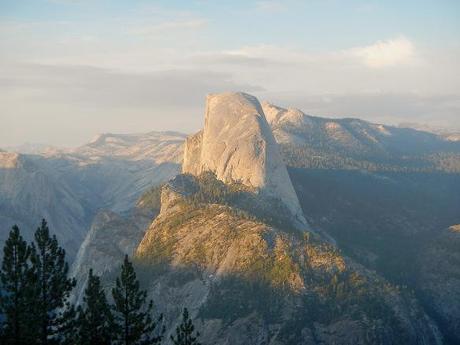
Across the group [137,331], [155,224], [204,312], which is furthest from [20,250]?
[155,224]

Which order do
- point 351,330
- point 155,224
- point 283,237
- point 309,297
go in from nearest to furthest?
point 351,330, point 309,297, point 283,237, point 155,224

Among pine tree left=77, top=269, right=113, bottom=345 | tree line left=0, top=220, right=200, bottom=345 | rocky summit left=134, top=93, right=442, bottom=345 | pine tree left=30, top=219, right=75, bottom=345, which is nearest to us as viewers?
tree line left=0, top=220, right=200, bottom=345

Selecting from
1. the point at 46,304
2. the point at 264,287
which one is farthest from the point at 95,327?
the point at 264,287

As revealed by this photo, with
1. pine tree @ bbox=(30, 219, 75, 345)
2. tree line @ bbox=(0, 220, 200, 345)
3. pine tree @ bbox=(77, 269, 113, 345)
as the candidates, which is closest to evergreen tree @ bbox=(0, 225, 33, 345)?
tree line @ bbox=(0, 220, 200, 345)

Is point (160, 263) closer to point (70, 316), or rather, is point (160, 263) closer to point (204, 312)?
point (204, 312)

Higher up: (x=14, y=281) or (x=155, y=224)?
(x=14, y=281)

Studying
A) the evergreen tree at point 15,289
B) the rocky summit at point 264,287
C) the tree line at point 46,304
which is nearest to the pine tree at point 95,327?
the tree line at point 46,304

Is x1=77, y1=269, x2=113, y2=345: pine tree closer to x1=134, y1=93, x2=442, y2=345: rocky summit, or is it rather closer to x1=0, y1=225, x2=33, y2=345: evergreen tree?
x1=0, y1=225, x2=33, y2=345: evergreen tree

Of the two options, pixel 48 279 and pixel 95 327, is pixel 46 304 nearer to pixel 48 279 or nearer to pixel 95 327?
pixel 48 279
